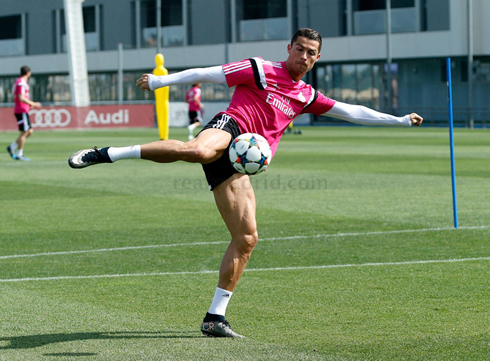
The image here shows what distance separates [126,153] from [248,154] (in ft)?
2.70

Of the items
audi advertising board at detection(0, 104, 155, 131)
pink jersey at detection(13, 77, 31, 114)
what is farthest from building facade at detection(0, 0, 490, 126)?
pink jersey at detection(13, 77, 31, 114)

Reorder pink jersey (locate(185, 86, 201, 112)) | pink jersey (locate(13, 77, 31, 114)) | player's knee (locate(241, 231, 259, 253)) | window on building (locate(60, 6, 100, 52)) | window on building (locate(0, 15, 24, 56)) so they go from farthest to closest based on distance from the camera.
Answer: window on building (locate(0, 15, 24, 56)) < window on building (locate(60, 6, 100, 52)) < pink jersey (locate(185, 86, 201, 112)) < pink jersey (locate(13, 77, 31, 114)) < player's knee (locate(241, 231, 259, 253))

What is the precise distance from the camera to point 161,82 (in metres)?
6.23

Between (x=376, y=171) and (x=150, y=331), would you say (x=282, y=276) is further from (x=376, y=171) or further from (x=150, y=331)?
(x=376, y=171)

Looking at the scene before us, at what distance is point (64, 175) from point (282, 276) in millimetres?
11937

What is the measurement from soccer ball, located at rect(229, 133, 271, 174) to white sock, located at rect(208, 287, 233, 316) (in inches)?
33.3

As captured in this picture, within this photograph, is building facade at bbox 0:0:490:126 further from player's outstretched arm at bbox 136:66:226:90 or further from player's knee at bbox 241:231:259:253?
player's knee at bbox 241:231:259:253

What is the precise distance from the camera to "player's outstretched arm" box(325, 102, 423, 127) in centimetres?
687

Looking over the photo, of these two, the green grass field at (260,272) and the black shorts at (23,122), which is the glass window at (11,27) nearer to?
the black shorts at (23,122)

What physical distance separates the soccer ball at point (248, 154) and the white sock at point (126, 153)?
63cm

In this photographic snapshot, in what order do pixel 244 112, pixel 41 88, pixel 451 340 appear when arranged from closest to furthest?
pixel 451 340
pixel 244 112
pixel 41 88

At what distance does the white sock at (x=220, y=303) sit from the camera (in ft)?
19.0

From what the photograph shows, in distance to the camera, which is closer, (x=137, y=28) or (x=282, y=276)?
(x=282, y=276)

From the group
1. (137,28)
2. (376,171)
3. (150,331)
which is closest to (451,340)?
(150,331)
